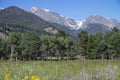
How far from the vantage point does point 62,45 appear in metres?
113

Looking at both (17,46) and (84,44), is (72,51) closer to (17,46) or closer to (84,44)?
(84,44)

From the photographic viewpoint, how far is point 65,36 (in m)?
116

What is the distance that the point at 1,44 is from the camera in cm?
10000

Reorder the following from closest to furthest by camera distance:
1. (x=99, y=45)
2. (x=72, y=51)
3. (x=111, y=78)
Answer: (x=111, y=78)
(x=99, y=45)
(x=72, y=51)

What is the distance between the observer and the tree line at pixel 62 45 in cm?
9694

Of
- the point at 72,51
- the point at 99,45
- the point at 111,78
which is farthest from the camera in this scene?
the point at 72,51

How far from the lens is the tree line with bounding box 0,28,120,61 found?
318 ft

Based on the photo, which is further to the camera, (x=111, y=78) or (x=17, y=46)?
(x=17, y=46)

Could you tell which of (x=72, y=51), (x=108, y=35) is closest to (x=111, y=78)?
(x=108, y=35)

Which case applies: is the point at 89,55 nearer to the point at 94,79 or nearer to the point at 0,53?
the point at 0,53

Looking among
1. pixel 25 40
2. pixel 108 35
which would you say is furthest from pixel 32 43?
pixel 108 35

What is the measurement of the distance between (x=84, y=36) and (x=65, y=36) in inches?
557

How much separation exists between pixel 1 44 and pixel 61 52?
26.5 metres

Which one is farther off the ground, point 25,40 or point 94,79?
point 25,40
